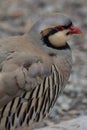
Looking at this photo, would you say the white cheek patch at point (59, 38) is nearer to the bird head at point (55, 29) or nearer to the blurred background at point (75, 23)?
the bird head at point (55, 29)

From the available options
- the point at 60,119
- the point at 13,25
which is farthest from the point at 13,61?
the point at 13,25

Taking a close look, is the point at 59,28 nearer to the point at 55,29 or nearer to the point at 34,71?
the point at 55,29

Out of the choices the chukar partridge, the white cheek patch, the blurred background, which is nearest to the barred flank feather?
the chukar partridge

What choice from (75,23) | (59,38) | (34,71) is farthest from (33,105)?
(75,23)

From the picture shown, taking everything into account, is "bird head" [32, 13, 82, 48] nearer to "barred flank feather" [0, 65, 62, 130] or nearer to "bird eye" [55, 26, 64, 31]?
"bird eye" [55, 26, 64, 31]

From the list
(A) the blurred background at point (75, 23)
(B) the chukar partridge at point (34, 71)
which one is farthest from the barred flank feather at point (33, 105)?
(A) the blurred background at point (75, 23)

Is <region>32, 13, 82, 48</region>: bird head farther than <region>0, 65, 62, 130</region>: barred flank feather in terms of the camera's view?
Yes

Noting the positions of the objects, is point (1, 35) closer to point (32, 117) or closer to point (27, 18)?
point (27, 18)
